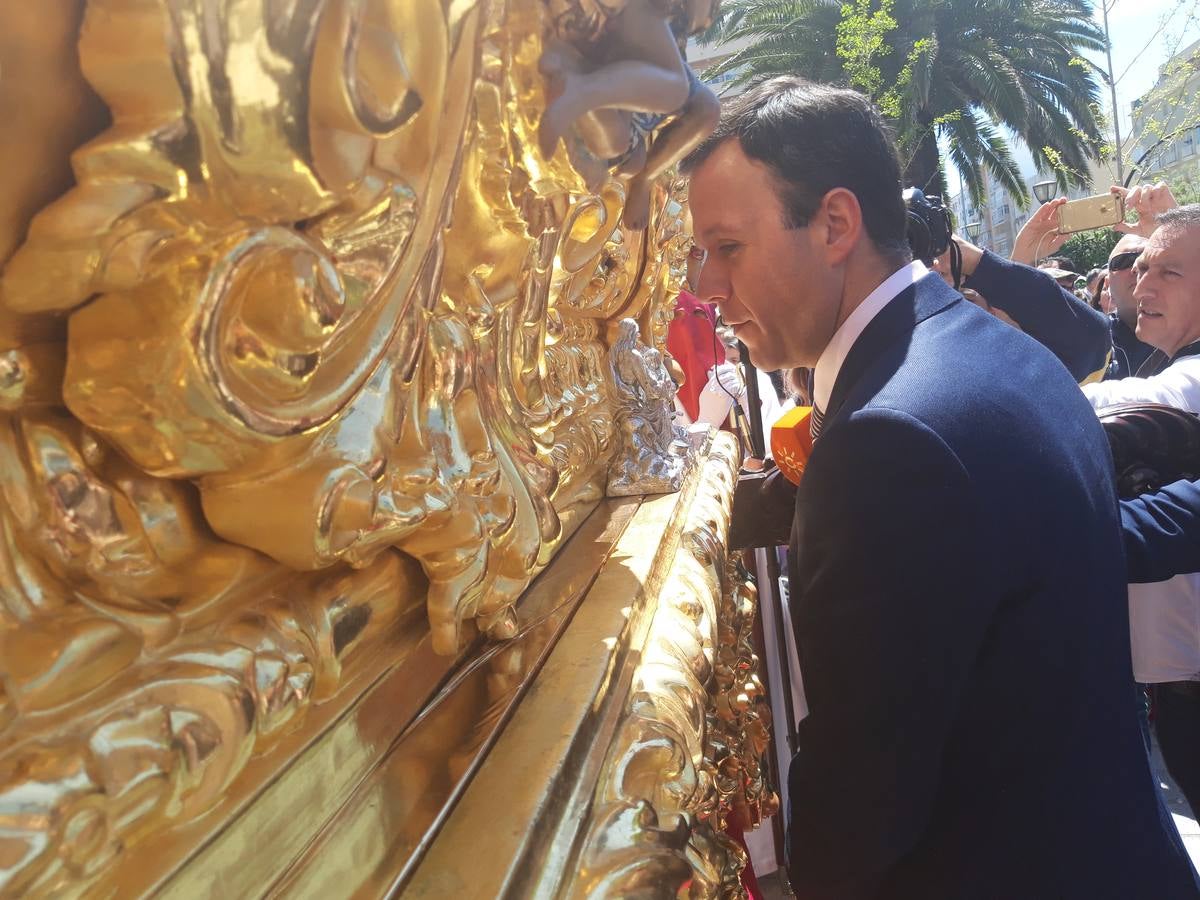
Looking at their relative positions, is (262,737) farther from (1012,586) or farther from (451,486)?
(1012,586)

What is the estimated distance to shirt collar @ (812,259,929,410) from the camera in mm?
1122

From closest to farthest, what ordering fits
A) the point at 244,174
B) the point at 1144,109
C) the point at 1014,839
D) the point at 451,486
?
the point at 244,174 → the point at 451,486 → the point at 1014,839 → the point at 1144,109

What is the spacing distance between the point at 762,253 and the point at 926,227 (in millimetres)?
832

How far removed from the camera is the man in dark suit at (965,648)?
0.82m

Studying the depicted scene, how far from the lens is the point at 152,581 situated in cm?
26

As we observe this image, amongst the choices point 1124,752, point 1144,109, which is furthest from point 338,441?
point 1144,109

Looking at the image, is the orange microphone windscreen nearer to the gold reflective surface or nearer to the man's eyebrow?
the man's eyebrow

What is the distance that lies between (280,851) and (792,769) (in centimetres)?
75

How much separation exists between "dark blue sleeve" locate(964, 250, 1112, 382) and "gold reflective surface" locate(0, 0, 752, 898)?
197 centimetres

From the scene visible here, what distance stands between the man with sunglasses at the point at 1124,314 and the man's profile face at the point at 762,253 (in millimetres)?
2317

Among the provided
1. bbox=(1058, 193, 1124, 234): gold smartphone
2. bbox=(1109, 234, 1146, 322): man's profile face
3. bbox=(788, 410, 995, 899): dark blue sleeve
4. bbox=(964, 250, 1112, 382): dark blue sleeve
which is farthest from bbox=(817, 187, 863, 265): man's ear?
bbox=(1058, 193, 1124, 234): gold smartphone

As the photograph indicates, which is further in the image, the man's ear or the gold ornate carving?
the man's ear

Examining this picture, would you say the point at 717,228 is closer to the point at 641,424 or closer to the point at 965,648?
the point at 641,424

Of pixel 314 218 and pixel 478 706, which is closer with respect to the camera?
pixel 314 218
